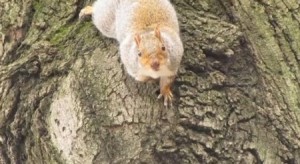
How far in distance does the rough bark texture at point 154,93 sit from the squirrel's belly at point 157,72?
0.17 feet

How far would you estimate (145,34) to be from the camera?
296 centimetres

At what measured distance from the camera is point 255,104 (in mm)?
2805

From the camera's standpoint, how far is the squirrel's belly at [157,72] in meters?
2.79

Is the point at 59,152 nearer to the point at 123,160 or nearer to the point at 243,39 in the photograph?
the point at 123,160

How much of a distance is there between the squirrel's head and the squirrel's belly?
0.05ft

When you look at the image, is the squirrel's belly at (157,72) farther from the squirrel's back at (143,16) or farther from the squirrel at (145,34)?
the squirrel's back at (143,16)

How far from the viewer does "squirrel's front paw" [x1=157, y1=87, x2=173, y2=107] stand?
105 inches

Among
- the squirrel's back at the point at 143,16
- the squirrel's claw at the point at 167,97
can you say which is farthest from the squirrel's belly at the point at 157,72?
the squirrel's back at the point at 143,16

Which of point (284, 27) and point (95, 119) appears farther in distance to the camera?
point (284, 27)

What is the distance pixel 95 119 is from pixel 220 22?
2.18 ft

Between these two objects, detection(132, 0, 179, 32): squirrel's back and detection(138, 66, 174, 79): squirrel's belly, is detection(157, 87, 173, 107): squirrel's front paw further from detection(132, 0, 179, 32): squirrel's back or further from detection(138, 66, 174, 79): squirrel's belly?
detection(132, 0, 179, 32): squirrel's back

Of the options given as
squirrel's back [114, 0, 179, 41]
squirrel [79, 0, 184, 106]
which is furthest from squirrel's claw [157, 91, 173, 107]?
squirrel's back [114, 0, 179, 41]

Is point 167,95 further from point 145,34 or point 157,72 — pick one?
point 145,34

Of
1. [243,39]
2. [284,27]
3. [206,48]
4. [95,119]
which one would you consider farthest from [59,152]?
[284,27]
